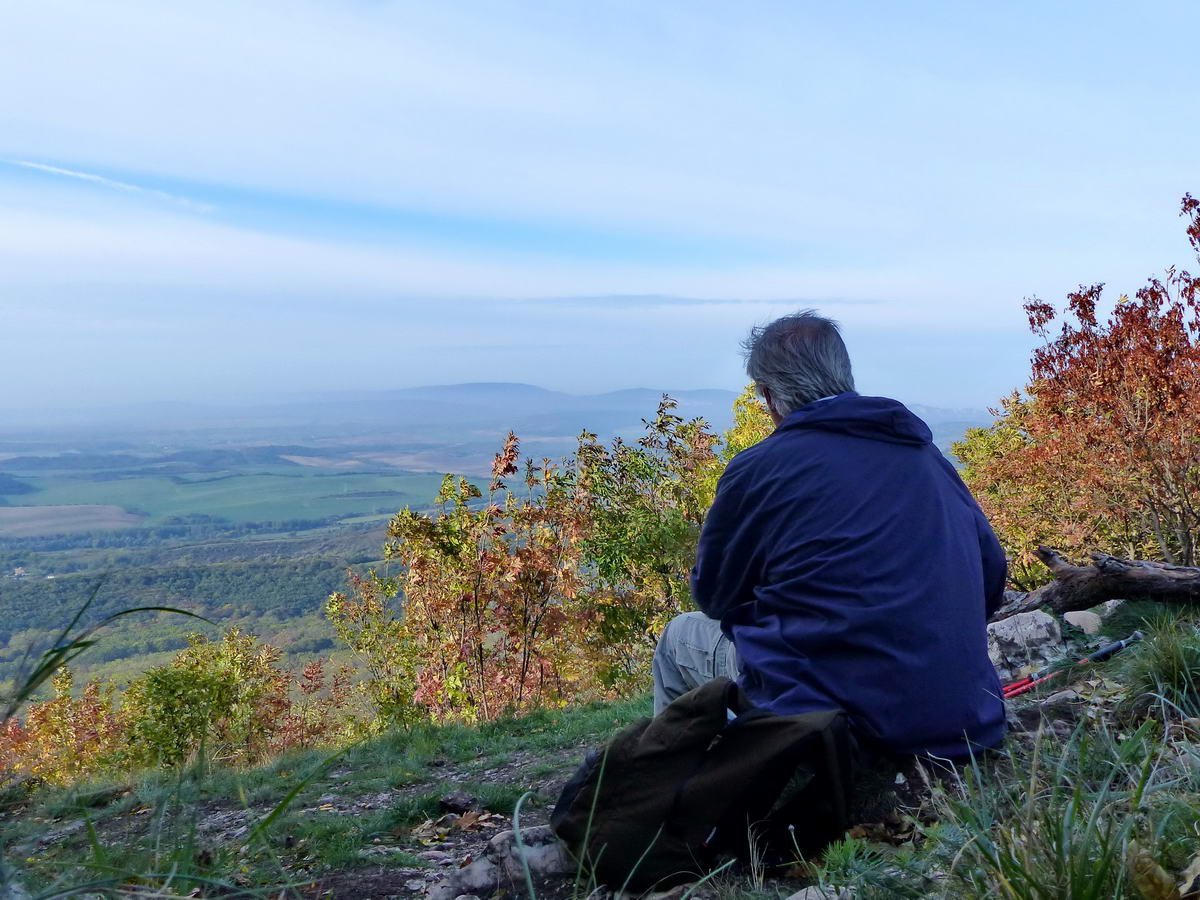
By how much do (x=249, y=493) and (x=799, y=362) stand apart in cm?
13348

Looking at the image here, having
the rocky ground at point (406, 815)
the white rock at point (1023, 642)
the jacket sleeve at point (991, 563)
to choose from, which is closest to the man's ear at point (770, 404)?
the jacket sleeve at point (991, 563)

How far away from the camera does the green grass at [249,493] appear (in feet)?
368

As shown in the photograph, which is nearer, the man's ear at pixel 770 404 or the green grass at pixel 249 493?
the man's ear at pixel 770 404

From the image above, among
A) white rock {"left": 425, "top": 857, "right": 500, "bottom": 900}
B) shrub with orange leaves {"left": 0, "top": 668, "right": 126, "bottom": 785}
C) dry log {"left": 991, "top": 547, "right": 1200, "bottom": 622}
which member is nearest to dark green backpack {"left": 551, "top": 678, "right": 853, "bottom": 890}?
white rock {"left": 425, "top": 857, "right": 500, "bottom": 900}

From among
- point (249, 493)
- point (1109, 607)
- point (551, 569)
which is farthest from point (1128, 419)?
point (249, 493)

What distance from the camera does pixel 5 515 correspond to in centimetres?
10281

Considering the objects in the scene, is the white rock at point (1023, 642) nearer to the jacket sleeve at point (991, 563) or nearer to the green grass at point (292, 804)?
the jacket sleeve at point (991, 563)

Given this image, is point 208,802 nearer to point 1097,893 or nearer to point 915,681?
point 915,681

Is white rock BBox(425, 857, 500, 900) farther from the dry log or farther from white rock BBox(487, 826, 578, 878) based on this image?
the dry log

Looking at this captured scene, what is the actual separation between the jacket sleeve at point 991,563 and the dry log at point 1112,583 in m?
2.06

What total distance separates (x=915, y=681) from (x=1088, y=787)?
0.51 metres

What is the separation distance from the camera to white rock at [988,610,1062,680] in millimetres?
4902

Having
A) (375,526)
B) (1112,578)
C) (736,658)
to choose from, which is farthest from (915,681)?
(375,526)

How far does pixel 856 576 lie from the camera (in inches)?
100
